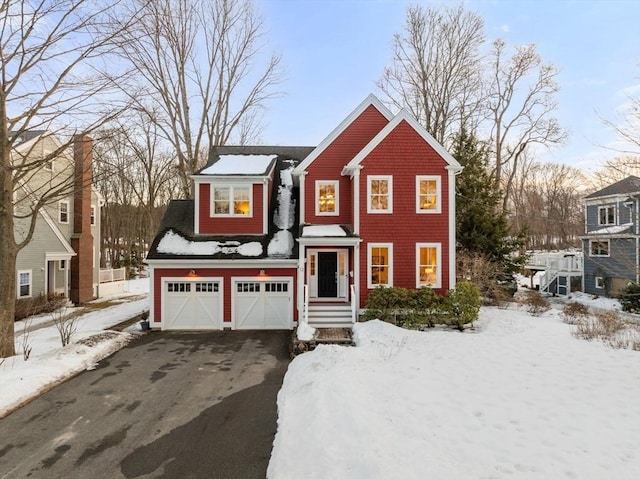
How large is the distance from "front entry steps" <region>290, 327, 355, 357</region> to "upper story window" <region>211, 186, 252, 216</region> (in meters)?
6.41

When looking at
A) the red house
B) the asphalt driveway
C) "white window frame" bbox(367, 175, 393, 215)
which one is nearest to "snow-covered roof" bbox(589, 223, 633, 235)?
the red house

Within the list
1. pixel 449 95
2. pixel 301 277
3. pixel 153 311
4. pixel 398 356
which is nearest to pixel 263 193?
pixel 301 277

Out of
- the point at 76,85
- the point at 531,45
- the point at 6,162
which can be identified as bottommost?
the point at 6,162

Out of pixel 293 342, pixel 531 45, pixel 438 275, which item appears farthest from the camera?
pixel 531 45

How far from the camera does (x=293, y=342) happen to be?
10727 millimetres

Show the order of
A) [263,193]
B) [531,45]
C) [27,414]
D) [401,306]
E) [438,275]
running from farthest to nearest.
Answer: [531,45] → [263,193] → [438,275] → [401,306] → [27,414]

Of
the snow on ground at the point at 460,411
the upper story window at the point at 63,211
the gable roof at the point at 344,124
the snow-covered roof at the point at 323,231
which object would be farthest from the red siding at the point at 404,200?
the upper story window at the point at 63,211

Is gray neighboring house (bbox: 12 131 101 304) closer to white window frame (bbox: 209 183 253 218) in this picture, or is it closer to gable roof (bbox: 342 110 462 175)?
white window frame (bbox: 209 183 253 218)

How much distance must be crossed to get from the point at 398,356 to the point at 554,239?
181ft

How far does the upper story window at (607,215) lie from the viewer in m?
25.1

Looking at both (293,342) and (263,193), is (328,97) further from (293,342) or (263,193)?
(293,342)

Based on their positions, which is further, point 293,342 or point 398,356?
point 293,342

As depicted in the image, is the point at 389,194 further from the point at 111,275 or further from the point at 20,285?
the point at 111,275

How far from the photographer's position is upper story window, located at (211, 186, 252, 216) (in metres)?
15.0
